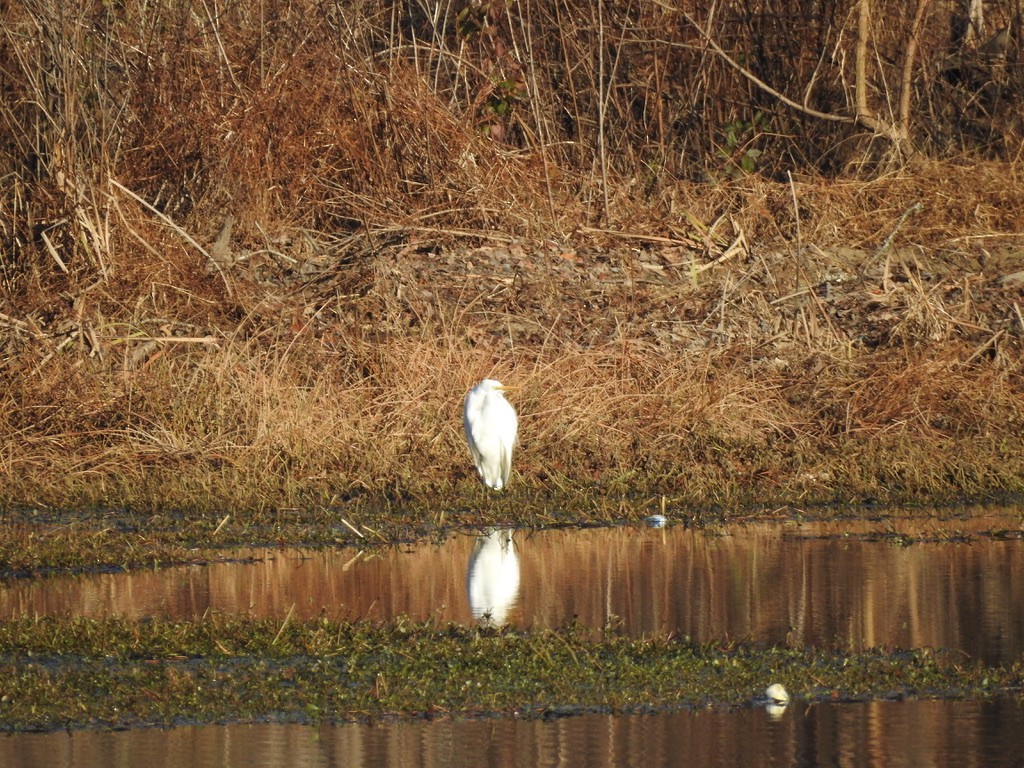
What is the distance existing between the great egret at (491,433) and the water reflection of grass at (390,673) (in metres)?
3.76

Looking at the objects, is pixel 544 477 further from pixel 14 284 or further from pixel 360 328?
pixel 14 284

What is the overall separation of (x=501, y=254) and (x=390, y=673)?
955 cm

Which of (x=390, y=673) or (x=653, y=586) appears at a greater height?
(x=653, y=586)

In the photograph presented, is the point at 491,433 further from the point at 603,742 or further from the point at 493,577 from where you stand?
the point at 603,742

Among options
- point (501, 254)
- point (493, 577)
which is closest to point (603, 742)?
point (493, 577)

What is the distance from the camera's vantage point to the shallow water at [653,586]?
7.37 m

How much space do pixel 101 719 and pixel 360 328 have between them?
332 inches

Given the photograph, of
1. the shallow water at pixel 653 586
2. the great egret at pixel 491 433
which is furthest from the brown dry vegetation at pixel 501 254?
the shallow water at pixel 653 586

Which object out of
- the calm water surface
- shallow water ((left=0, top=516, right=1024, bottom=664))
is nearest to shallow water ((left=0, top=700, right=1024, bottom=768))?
the calm water surface

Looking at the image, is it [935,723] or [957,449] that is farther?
[957,449]

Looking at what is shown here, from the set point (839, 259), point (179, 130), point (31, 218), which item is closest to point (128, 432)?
point (31, 218)

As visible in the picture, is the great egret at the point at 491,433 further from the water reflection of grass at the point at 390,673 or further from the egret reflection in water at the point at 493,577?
the water reflection of grass at the point at 390,673

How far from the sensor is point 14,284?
1471 cm

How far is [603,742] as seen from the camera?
18.3 feet
